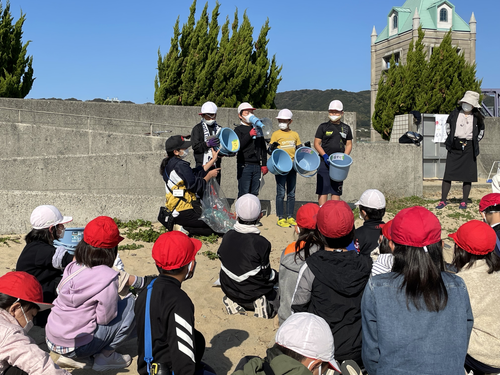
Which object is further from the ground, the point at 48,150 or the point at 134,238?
the point at 48,150

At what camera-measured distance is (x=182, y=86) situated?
49.0 feet

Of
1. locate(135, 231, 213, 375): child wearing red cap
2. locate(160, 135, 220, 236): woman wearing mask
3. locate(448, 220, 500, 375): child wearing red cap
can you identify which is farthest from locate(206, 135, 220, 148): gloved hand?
locate(448, 220, 500, 375): child wearing red cap

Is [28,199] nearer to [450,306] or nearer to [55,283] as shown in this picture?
[55,283]

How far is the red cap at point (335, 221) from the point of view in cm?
315

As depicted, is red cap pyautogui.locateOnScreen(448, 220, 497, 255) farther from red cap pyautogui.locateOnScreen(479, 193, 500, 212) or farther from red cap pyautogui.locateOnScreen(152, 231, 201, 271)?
red cap pyautogui.locateOnScreen(152, 231, 201, 271)

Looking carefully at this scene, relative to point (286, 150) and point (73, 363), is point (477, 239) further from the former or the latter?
point (286, 150)

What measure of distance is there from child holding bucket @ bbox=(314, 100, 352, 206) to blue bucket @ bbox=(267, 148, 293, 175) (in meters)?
0.57

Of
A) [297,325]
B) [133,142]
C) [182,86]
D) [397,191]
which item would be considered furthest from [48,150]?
[297,325]

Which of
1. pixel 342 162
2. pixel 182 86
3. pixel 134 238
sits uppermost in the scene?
pixel 182 86

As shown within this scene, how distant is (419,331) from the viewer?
234cm

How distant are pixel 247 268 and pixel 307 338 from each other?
2.27 meters

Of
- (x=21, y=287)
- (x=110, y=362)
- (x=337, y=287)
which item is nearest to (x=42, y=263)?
(x=110, y=362)

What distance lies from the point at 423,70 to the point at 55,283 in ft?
64.8

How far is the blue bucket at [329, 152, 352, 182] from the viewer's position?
7242 mm
